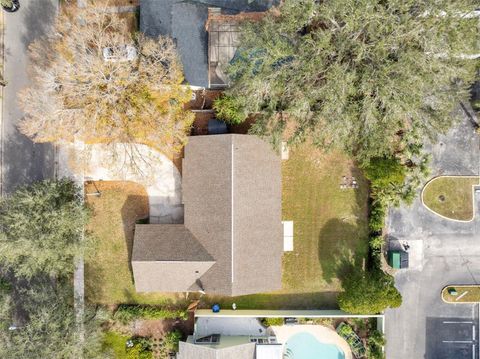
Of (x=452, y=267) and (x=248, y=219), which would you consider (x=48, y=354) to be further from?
(x=452, y=267)

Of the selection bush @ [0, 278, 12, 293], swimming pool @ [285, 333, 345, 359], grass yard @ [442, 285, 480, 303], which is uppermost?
bush @ [0, 278, 12, 293]

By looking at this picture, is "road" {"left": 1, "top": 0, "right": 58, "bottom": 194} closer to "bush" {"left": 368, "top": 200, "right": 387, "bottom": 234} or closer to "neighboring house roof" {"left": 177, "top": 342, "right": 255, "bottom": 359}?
"neighboring house roof" {"left": 177, "top": 342, "right": 255, "bottom": 359}

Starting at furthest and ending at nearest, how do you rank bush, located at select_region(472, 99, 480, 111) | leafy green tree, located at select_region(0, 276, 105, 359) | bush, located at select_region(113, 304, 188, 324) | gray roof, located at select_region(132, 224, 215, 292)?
bush, located at select_region(113, 304, 188, 324)
bush, located at select_region(472, 99, 480, 111)
gray roof, located at select_region(132, 224, 215, 292)
leafy green tree, located at select_region(0, 276, 105, 359)

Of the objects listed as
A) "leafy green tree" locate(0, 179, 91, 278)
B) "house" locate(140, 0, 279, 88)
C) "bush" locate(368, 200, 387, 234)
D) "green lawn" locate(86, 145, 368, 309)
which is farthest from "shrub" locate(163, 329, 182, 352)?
"house" locate(140, 0, 279, 88)

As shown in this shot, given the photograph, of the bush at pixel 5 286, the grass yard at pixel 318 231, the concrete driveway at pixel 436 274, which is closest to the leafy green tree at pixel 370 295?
the grass yard at pixel 318 231

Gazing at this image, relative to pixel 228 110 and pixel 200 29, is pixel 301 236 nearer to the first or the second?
pixel 228 110

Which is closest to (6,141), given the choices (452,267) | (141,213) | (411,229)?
(141,213)
